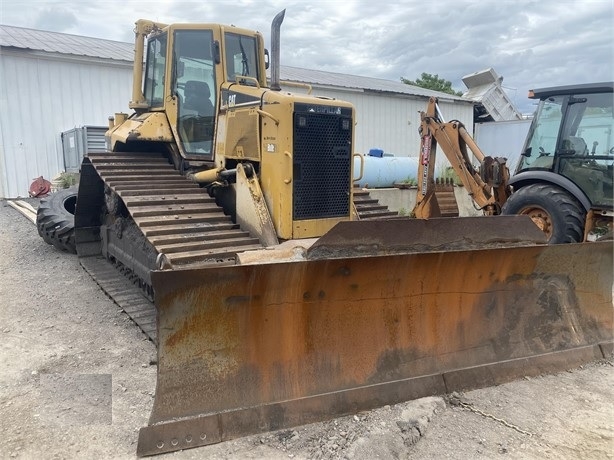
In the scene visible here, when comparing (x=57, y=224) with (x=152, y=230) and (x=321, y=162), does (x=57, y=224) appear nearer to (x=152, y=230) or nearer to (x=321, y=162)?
(x=152, y=230)

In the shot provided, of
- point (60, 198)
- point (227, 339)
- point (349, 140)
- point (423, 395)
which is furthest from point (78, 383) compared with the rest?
point (60, 198)

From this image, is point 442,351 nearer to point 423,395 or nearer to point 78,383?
point 423,395

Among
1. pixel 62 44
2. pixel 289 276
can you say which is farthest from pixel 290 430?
pixel 62 44

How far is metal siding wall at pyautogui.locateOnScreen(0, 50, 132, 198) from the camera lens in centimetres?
1143

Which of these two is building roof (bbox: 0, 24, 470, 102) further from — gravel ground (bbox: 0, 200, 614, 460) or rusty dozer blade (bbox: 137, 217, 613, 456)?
rusty dozer blade (bbox: 137, 217, 613, 456)

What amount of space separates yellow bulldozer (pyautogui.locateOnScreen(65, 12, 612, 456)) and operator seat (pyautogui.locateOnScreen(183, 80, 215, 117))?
1cm


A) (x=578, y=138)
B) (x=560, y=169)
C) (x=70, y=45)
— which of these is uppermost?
(x=70, y=45)

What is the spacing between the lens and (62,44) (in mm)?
13125

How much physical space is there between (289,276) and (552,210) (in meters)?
4.48

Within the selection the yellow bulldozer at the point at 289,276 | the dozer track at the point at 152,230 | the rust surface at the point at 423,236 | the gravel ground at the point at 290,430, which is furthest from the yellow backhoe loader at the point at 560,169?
the dozer track at the point at 152,230

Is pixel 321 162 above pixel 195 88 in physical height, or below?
below

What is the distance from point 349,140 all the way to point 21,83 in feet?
32.8

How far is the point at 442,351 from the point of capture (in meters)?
3.44

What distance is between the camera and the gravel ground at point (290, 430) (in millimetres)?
2734
